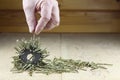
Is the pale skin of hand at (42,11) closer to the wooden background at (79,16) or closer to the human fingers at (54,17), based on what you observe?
the human fingers at (54,17)

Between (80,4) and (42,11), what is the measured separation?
A: 1246mm

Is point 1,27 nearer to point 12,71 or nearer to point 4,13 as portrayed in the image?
point 4,13

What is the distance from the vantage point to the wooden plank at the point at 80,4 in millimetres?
1929

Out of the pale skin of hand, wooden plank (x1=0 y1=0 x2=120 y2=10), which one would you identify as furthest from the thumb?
wooden plank (x1=0 y1=0 x2=120 y2=10)

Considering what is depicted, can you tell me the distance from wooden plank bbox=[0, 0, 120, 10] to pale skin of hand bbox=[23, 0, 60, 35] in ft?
3.80

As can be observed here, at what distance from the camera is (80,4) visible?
194 cm

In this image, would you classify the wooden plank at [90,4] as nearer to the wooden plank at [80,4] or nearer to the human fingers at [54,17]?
the wooden plank at [80,4]

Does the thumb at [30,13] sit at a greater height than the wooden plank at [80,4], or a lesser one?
lesser

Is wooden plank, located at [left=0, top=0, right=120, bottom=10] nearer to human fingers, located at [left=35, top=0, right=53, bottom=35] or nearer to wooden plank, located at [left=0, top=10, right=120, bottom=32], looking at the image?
wooden plank, located at [left=0, top=10, right=120, bottom=32]

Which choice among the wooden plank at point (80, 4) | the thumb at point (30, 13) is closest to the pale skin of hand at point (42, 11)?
the thumb at point (30, 13)

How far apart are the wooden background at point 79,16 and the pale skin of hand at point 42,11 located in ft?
3.82

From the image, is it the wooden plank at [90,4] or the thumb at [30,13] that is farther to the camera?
the wooden plank at [90,4]

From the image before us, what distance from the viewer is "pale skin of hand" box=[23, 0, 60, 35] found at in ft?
2.30

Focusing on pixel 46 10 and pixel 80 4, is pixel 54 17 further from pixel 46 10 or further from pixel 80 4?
pixel 80 4
